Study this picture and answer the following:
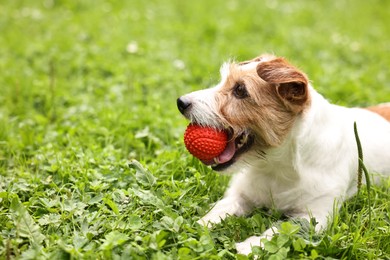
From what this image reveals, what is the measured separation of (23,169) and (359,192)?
2.46 meters

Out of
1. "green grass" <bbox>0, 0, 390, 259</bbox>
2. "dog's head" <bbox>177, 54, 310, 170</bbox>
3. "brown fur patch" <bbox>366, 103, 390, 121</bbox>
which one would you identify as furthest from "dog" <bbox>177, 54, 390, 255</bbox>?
Answer: "brown fur patch" <bbox>366, 103, 390, 121</bbox>

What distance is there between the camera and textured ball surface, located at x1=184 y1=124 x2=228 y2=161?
3277 mm

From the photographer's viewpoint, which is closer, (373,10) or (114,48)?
(114,48)

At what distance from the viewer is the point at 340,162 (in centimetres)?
364

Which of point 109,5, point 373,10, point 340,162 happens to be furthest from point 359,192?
point 373,10

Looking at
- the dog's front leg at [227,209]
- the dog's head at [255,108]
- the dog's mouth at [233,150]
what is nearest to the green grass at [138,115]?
the dog's front leg at [227,209]

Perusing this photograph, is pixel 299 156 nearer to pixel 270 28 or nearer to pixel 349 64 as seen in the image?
pixel 349 64

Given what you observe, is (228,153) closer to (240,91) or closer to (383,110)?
(240,91)

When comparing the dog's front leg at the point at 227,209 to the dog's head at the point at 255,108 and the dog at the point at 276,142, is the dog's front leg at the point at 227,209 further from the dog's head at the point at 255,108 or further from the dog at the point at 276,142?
the dog's head at the point at 255,108

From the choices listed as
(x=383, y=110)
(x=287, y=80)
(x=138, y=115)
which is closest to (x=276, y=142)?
(x=287, y=80)

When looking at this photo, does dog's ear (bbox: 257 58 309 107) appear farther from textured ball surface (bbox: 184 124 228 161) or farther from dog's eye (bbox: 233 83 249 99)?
textured ball surface (bbox: 184 124 228 161)

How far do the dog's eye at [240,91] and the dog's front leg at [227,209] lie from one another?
80 centimetres

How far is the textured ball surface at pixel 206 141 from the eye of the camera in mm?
3277

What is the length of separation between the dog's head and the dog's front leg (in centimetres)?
38
